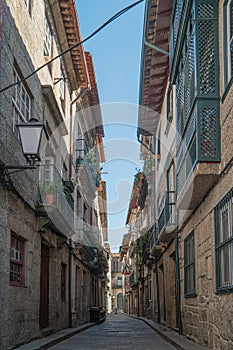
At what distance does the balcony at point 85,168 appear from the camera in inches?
894

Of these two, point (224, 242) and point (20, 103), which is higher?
point (20, 103)

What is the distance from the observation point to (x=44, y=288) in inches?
587

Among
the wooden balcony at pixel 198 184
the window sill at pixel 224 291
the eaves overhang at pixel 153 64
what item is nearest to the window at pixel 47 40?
the eaves overhang at pixel 153 64

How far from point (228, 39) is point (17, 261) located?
6.00 meters

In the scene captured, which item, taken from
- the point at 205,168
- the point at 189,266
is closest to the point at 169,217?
the point at 189,266

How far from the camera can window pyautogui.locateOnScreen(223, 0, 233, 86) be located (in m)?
8.09

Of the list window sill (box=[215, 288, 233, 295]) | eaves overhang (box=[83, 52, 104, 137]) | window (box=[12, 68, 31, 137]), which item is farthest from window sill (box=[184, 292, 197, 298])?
eaves overhang (box=[83, 52, 104, 137])

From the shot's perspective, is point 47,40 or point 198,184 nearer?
point 198,184

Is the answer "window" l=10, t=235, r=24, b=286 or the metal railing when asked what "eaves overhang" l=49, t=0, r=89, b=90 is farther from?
"window" l=10, t=235, r=24, b=286

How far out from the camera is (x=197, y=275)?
11.2 metres

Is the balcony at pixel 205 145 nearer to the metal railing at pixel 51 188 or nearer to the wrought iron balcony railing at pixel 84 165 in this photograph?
the metal railing at pixel 51 188

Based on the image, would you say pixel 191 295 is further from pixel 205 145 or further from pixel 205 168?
pixel 205 145

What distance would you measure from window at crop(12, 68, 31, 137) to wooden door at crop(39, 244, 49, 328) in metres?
Answer: 3.99

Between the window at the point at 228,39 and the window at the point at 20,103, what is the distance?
4.52 m
